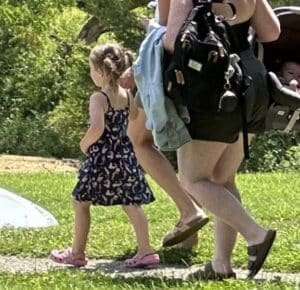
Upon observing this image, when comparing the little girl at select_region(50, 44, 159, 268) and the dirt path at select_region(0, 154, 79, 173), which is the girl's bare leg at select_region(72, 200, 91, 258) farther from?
the dirt path at select_region(0, 154, 79, 173)

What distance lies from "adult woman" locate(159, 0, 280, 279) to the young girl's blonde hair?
1148 millimetres

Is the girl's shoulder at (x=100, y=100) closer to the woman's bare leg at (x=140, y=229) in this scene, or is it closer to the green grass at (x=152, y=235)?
the woman's bare leg at (x=140, y=229)

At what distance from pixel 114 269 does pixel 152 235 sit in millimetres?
1344

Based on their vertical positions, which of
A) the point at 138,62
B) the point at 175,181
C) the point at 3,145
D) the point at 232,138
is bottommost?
the point at 3,145

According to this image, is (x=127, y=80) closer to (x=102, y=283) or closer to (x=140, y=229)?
(x=140, y=229)

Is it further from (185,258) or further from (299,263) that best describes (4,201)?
(299,263)

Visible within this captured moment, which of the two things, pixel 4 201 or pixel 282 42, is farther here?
pixel 4 201

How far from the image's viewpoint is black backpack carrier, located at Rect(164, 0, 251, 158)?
14.5ft

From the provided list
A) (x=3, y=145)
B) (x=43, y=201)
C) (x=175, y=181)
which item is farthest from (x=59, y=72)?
(x=175, y=181)

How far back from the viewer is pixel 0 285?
15.7 feet

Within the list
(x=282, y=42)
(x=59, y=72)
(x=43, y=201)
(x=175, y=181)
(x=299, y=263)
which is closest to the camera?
(x=282, y=42)

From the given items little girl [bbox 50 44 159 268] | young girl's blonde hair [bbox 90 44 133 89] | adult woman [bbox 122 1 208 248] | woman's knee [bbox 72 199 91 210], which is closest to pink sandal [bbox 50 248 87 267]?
little girl [bbox 50 44 159 268]

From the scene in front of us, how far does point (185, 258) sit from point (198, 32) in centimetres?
201

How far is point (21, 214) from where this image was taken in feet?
27.8
